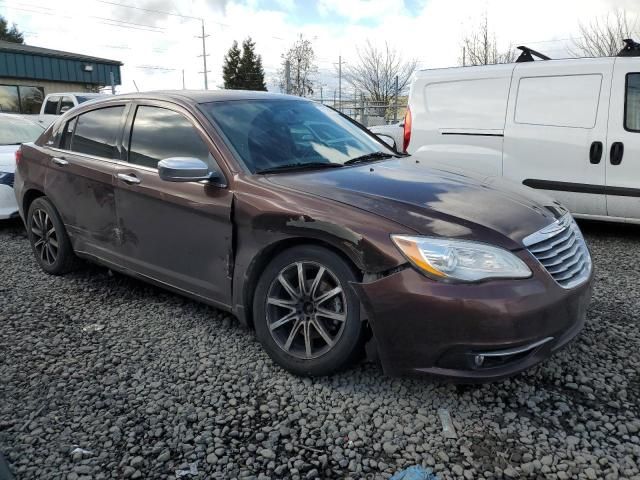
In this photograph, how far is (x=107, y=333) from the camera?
356cm

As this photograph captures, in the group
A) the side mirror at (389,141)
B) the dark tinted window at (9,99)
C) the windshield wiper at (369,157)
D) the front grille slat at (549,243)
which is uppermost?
the dark tinted window at (9,99)

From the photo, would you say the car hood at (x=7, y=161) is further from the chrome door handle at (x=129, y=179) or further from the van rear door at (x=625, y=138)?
the van rear door at (x=625, y=138)

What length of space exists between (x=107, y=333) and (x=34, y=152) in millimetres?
2066

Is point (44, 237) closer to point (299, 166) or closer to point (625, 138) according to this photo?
point (299, 166)

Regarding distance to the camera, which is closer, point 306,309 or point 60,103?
point 306,309

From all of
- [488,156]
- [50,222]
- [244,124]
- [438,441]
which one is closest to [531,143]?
[488,156]

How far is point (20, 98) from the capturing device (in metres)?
21.9

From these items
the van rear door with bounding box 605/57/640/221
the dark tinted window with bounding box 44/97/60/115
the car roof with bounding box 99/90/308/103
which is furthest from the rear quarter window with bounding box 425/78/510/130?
the dark tinted window with bounding box 44/97/60/115

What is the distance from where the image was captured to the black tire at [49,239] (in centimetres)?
446

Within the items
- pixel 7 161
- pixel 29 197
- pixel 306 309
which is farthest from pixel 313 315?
pixel 7 161

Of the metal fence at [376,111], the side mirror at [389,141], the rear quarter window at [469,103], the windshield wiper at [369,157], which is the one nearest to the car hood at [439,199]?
the windshield wiper at [369,157]

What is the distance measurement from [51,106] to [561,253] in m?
14.9

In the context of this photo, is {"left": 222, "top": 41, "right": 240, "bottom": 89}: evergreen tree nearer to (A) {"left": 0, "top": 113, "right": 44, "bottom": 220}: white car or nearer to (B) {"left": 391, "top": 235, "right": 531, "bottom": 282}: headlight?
(A) {"left": 0, "top": 113, "right": 44, "bottom": 220}: white car

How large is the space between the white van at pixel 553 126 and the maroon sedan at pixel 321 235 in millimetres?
2486
